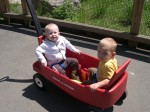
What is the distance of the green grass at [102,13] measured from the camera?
478 cm

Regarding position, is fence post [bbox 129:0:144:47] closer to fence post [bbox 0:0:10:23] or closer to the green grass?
the green grass

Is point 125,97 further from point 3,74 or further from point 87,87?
point 3,74

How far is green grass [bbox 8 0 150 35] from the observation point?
4.78 metres

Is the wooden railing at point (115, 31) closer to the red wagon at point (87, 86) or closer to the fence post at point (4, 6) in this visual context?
the fence post at point (4, 6)

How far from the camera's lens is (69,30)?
4.87 metres

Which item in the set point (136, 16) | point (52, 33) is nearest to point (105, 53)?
point (52, 33)

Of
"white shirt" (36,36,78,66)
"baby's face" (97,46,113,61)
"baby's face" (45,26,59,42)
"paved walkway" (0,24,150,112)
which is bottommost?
"paved walkway" (0,24,150,112)

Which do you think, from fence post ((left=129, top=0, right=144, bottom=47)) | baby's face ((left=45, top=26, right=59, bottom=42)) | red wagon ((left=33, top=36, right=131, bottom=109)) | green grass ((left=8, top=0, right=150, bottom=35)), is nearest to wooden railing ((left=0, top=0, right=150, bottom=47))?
fence post ((left=129, top=0, right=144, bottom=47))

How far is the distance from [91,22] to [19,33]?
4.32 feet

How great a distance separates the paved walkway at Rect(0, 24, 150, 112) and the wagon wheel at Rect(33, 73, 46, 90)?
0.27 ft

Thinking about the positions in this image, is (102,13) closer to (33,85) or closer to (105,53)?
(33,85)

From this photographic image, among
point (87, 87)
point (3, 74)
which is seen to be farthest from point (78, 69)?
point (3, 74)

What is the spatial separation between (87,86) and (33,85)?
107cm

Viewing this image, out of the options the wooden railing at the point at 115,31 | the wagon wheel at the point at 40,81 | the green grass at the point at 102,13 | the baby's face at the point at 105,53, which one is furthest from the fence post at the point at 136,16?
the wagon wheel at the point at 40,81
